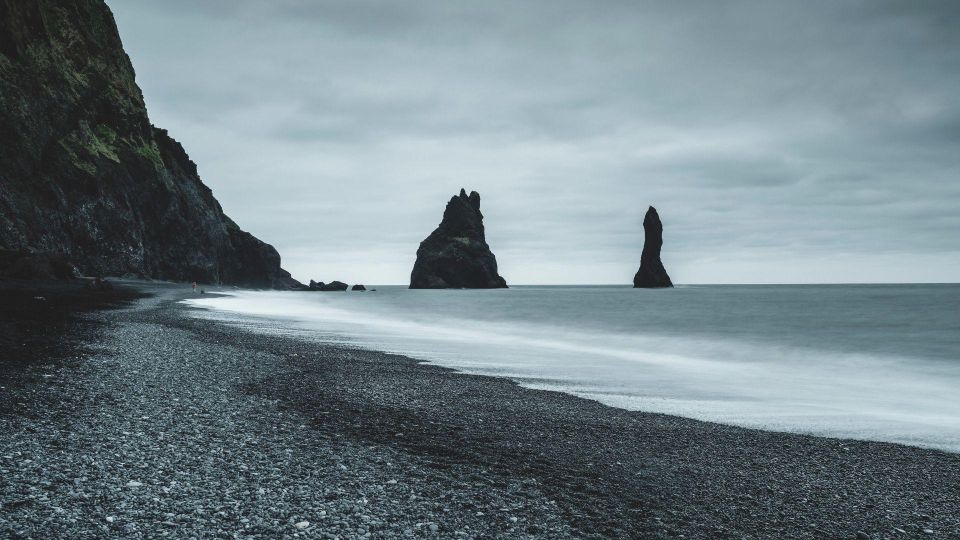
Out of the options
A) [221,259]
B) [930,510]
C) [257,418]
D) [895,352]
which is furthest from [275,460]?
[221,259]

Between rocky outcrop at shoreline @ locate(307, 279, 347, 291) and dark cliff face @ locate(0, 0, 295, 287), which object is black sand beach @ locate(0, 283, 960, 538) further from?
rocky outcrop at shoreline @ locate(307, 279, 347, 291)

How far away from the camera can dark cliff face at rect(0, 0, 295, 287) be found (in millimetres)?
65125

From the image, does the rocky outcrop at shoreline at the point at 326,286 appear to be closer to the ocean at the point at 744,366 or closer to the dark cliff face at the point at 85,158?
the dark cliff face at the point at 85,158

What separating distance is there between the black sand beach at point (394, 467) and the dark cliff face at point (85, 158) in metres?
52.9

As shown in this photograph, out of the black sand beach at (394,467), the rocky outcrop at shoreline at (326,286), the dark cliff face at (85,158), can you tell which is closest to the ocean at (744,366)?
the black sand beach at (394,467)

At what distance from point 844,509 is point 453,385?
32.7ft

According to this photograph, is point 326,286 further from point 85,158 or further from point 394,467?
point 394,467

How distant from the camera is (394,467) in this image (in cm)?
830

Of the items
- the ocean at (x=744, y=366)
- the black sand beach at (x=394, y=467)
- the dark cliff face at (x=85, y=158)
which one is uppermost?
the dark cliff face at (x=85, y=158)

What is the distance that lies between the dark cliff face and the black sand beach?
52884 millimetres

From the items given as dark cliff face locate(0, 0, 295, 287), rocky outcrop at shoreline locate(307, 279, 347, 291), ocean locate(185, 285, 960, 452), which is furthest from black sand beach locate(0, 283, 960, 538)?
rocky outcrop at shoreline locate(307, 279, 347, 291)

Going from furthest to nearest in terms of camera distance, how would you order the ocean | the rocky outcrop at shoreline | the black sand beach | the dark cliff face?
1. the rocky outcrop at shoreline
2. the dark cliff face
3. the ocean
4. the black sand beach

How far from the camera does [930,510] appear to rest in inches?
321

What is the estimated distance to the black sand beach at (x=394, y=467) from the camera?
6352 mm
